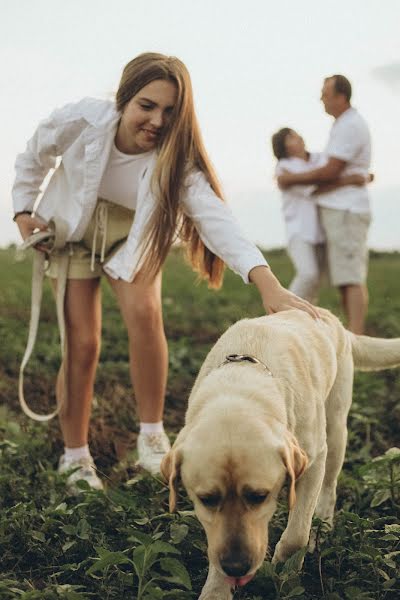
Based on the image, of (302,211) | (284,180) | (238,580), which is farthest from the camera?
(284,180)

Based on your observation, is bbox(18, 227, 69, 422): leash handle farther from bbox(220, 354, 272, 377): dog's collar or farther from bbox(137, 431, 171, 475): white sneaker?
bbox(220, 354, 272, 377): dog's collar

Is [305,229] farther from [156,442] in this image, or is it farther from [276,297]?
[276,297]

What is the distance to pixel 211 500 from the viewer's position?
2.73 meters

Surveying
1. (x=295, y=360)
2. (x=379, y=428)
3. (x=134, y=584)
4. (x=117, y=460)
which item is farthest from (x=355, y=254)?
(x=134, y=584)

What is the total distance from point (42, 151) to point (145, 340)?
115 centimetres

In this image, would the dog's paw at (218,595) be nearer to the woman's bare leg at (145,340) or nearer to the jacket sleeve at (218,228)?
the jacket sleeve at (218,228)

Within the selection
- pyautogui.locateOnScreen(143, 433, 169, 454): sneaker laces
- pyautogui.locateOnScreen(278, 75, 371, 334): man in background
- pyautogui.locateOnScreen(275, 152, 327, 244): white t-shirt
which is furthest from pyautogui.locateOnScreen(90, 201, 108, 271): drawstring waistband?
pyautogui.locateOnScreen(275, 152, 327, 244): white t-shirt

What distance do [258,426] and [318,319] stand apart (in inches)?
44.6

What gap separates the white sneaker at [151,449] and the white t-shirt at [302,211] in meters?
3.70

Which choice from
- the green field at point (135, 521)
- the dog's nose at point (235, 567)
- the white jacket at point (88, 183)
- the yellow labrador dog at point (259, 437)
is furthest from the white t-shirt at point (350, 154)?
the dog's nose at point (235, 567)

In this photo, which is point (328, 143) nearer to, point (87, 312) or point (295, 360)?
point (87, 312)

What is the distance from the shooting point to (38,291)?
15.2 feet

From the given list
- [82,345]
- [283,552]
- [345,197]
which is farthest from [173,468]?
[345,197]

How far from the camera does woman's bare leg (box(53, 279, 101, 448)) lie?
4480 millimetres
